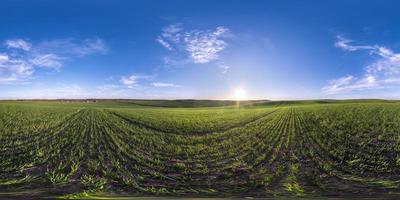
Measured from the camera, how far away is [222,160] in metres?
16.7

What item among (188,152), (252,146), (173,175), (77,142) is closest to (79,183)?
(173,175)

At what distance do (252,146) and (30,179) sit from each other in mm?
11394

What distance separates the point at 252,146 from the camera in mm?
19641

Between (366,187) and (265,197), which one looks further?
(366,187)

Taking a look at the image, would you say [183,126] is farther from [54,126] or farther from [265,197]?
[265,197]

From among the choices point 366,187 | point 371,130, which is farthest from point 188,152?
point 371,130

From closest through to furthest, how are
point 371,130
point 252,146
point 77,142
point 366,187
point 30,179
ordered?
point 366,187 < point 30,179 < point 252,146 < point 77,142 < point 371,130

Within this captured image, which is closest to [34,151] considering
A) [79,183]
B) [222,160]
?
[79,183]

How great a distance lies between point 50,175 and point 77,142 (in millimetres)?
6453

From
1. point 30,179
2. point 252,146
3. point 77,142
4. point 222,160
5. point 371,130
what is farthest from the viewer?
point 371,130

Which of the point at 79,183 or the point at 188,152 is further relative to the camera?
the point at 188,152

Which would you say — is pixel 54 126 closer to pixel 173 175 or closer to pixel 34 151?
pixel 34 151

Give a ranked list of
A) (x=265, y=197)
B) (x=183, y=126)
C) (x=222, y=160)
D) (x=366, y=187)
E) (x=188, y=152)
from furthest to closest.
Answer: (x=183, y=126) < (x=188, y=152) < (x=222, y=160) < (x=366, y=187) < (x=265, y=197)

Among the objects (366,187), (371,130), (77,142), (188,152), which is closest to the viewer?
(366,187)
